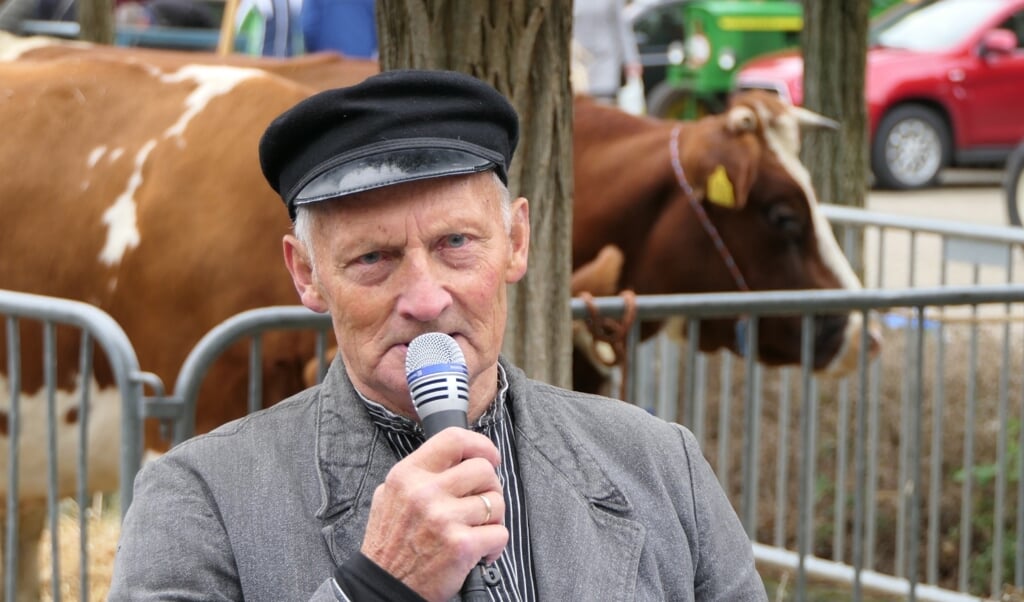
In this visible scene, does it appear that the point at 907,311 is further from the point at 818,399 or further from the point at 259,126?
the point at 259,126

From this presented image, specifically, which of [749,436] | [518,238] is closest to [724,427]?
[749,436]

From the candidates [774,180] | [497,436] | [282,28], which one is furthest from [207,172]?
[282,28]

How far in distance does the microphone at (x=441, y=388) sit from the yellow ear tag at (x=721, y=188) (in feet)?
12.0

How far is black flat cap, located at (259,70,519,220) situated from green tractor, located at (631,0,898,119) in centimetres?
1596

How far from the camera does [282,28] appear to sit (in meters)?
8.82

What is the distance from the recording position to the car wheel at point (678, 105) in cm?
1806

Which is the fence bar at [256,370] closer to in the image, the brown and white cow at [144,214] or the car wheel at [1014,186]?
the brown and white cow at [144,214]

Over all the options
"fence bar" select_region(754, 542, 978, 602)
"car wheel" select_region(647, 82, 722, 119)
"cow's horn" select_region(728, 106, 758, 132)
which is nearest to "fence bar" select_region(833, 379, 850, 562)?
"fence bar" select_region(754, 542, 978, 602)

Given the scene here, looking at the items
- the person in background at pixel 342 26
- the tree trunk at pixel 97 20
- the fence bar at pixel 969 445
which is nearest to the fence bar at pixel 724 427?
the fence bar at pixel 969 445

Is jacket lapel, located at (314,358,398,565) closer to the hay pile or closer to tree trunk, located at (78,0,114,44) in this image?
the hay pile

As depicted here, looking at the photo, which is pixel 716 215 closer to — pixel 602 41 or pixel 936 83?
pixel 602 41

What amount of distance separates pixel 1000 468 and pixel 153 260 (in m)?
2.94

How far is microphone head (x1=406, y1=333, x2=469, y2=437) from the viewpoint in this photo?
166 cm

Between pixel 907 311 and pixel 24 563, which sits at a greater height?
pixel 907 311
